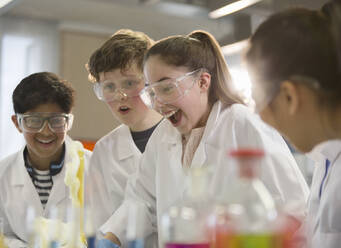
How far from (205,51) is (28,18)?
11.8 feet

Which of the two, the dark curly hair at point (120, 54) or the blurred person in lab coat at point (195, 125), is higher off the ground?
the dark curly hair at point (120, 54)

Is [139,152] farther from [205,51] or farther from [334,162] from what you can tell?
[334,162]

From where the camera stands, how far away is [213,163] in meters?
1.73

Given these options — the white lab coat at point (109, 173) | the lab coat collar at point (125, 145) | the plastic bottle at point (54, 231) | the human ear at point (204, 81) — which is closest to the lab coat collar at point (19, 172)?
the white lab coat at point (109, 173)

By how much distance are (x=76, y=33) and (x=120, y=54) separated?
3.15m

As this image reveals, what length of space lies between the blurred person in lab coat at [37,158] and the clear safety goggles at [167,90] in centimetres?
76

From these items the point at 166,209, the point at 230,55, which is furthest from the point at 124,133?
the point at 230,55

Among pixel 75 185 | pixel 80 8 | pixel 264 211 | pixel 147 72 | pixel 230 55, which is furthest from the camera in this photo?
pixel 80 8

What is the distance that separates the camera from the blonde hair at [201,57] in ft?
6.03

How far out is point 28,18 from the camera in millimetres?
5055

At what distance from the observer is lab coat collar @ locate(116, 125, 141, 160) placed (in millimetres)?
2348

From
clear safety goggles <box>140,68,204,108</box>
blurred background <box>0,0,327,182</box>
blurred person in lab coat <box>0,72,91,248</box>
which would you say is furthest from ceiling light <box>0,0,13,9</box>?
blurred background <box>0,0,327,182</box>

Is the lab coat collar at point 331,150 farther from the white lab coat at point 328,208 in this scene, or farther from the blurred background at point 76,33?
the blurred background at point 76,33

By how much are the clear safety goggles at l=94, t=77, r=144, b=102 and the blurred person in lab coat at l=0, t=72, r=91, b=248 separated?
30 centimetres
